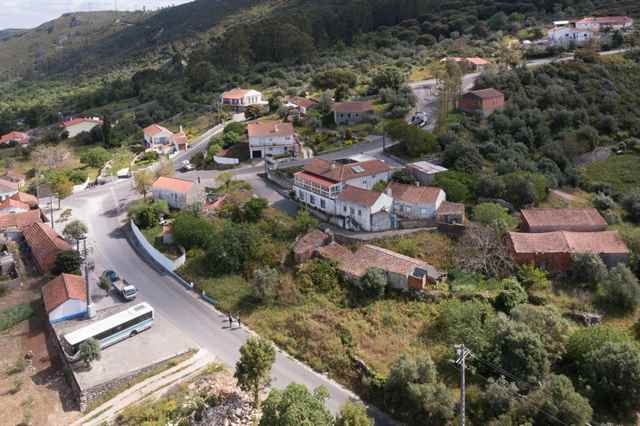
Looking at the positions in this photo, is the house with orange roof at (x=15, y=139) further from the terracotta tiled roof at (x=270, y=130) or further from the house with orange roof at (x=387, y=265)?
the house with orange roof at (x=387, y=265)

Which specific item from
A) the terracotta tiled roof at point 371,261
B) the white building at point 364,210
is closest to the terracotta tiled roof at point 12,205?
the white building at point 364,210

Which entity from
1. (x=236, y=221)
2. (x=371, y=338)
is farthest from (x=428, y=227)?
(x=236, y=221)

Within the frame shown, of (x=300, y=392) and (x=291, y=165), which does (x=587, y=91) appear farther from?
(x=300, y=392)

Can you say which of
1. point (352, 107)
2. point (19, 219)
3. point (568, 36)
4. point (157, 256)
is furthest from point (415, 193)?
point (568, 36)

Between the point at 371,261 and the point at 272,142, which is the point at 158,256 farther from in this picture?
the point at 272,142

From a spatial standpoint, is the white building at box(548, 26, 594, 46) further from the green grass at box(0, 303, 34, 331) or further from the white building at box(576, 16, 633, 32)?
the green grass at box(0, 303, 34, 331)

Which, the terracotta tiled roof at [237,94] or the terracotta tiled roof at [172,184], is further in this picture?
the terracotta tiled roof at [237,94]
